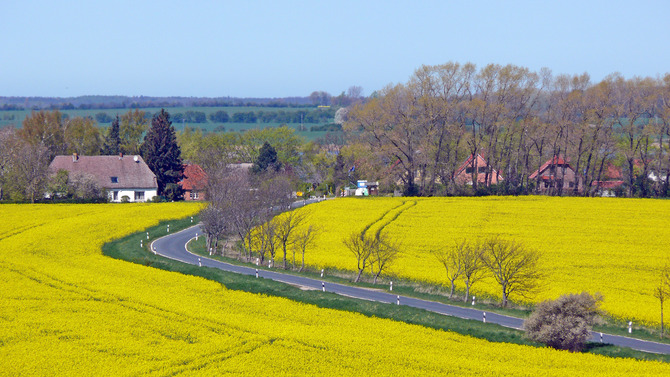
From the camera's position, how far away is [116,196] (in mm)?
92125

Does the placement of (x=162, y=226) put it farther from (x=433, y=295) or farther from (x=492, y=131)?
(x=492, y=131)

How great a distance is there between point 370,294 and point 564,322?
14.8 metres

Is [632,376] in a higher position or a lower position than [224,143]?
lower

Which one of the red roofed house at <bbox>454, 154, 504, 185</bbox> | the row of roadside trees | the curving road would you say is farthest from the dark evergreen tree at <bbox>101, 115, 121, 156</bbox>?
the red roofed house at <bbox>454, 154, 504, 185</bbox>

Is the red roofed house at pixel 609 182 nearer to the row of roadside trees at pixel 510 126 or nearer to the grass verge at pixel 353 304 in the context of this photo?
the row of roadside trees at pixel 510 126

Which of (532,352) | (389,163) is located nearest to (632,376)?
(532,352)

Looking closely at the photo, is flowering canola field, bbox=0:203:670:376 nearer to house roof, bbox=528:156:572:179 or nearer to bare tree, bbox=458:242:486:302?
bare tree, bbox=458:242:486:302

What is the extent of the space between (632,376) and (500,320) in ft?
35.7

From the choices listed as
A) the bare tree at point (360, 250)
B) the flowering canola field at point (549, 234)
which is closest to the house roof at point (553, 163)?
the flowering canola field at point (549, 234)

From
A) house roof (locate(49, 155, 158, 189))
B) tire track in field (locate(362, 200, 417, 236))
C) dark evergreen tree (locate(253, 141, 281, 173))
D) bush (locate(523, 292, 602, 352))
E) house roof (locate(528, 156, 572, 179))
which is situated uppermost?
house roof (locate(528, 156, 572, 179))

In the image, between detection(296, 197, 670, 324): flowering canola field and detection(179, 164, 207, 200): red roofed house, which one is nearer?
detection(296, 197, 670, 324): flowering canola field

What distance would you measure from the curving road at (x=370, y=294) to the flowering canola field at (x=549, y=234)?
11.5 feet

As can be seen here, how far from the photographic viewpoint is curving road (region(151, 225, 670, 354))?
31.4 meters

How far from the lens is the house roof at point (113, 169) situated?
3612 inches
